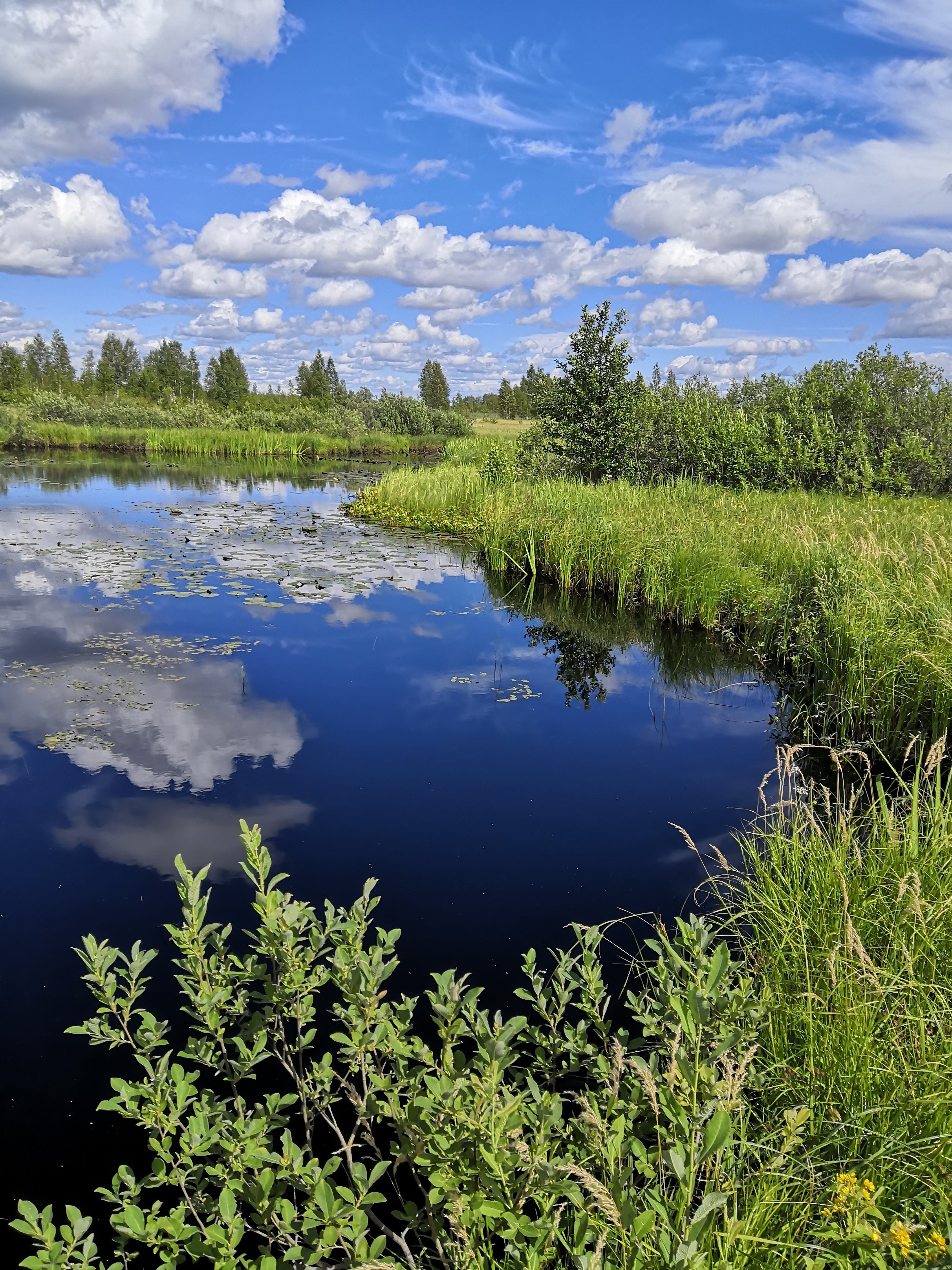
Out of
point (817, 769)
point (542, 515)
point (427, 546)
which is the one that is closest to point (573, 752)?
point (817, 769)

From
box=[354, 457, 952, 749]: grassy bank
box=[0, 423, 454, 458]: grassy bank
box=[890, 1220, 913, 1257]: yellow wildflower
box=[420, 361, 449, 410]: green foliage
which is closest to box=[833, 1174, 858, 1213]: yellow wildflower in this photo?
box=[890, 1220, 913, 1257]: yellow wildflower

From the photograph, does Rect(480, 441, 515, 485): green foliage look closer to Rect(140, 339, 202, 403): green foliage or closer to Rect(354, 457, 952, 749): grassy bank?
Rect(354, 457, 952, 749): grassy bank

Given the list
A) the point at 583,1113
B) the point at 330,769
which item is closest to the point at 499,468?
the point at 330,769

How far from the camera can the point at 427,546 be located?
17.1 m

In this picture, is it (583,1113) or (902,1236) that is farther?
(583,1113)

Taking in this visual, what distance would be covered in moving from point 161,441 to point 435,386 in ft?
136

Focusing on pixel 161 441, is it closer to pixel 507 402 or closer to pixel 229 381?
pixel 229 381

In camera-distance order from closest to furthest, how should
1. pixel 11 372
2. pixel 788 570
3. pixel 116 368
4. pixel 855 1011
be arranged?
1. pixel 855 1011
2. pixel 788 570
3. pixel 11 372
4. pixel 116 368

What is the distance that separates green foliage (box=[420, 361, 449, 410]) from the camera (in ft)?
250

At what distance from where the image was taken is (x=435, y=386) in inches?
3036

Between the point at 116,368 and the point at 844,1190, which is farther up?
the point at 116,368

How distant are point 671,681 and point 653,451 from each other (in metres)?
13.8

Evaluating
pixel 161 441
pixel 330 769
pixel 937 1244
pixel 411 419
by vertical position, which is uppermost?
pixel 411 419

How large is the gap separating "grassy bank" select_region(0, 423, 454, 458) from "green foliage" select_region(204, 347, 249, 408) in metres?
25.4
